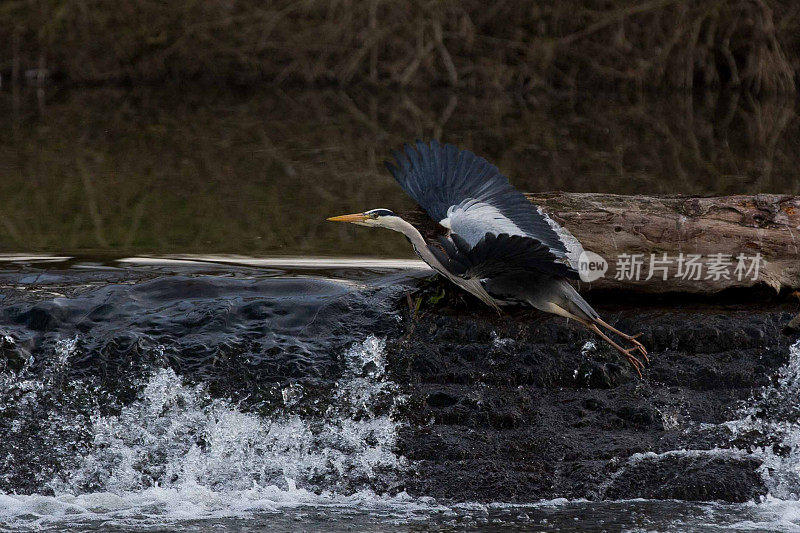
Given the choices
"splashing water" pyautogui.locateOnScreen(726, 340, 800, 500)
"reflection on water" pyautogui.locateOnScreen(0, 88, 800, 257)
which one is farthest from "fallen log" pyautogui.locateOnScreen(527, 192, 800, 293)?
"reflection on water" pyautogui.locateOnScreen(0, 88, 800, 257)

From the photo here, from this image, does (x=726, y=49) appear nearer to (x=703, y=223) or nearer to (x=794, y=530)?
(x=703, y=223)

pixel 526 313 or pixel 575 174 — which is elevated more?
pixel 575 174

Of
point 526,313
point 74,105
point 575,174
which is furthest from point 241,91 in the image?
point 526,313

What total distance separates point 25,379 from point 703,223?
2543 millimetres

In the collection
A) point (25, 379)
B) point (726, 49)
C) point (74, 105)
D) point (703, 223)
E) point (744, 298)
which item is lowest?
point (25, 379)

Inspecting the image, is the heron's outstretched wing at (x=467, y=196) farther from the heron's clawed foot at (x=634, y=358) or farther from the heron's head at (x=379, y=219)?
the heron's clawed foot at (x=634, y=358)

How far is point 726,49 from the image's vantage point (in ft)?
49.0

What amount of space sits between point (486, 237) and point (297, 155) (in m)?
6.12

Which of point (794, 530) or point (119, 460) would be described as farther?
point (119, 460)

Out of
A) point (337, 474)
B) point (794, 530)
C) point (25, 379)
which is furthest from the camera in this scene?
point (25, 379)

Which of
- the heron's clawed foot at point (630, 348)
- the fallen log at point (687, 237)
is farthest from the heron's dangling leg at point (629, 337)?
the fallen log at point (687, 237)

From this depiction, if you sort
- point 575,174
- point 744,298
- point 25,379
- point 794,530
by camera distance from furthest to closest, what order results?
point 575,174
point 744,298
point 25,379
point 794,530

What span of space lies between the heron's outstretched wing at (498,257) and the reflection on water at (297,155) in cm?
173

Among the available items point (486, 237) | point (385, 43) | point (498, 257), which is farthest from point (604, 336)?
point (385, 43)
